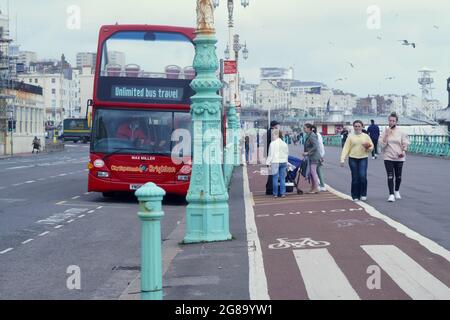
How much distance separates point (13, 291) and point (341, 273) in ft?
12.0

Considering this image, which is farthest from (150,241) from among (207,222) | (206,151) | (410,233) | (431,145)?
(431,145)

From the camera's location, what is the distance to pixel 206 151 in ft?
40.3

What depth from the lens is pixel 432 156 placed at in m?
44.9

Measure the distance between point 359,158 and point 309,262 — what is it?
797 centimetres

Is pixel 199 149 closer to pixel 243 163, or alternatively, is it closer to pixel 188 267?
pixel 188 267

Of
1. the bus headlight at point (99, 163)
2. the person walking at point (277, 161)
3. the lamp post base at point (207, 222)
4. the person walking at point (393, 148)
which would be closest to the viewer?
the lamp post base at point (207, 222)

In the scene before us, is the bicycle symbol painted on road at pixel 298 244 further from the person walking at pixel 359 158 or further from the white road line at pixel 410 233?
the person walking at pixel 359 158

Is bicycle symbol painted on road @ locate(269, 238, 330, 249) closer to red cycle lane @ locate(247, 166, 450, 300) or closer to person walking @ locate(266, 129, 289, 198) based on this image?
red cycle lane @ locate(247, 166, 450, 300)

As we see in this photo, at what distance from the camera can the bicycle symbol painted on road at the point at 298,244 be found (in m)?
11.3

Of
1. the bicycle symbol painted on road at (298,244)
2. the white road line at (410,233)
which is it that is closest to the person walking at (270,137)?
the white road line at (410,233)

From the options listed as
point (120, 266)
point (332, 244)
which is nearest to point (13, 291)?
point (120, 266)

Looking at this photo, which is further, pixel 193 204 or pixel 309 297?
pixel 193 204

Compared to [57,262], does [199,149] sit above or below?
above

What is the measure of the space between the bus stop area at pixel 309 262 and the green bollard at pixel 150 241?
1442 millimetres
